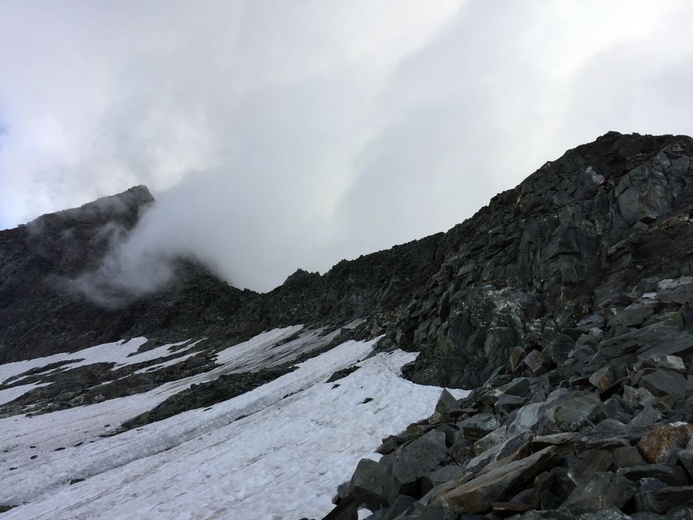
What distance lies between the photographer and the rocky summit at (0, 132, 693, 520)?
6.15 meters

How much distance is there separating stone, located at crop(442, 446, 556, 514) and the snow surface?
495cm

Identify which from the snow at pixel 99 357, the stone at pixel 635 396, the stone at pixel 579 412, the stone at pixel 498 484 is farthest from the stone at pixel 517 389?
the snow at pixel 99 357

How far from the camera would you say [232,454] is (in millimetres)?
17469

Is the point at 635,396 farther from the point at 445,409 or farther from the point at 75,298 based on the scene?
the point at 75,298

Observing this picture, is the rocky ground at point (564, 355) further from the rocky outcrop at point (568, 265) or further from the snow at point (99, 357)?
the snow at point (99, 357)

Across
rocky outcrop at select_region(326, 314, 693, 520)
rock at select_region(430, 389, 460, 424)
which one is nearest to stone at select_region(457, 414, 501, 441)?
rocky outcrop at select_region(326, 314, 693, 520)

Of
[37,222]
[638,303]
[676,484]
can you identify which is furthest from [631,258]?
[37,222]

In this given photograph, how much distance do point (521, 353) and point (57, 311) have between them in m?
129

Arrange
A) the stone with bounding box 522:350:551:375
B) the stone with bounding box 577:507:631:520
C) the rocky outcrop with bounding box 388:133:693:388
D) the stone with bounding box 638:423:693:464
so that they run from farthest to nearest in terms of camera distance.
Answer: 1. the rocky outcrop with bounding box 388:133:693:388
2. the stone with bounding box 522:350:551:375
3. the stone with bounding box 638:423:693:464
4. the stone with bounding box 577:507:631:520

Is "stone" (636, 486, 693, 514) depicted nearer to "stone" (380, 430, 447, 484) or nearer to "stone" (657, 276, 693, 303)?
"stone" (380, 430, 447, 484)

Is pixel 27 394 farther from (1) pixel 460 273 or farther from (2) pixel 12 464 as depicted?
(1) pixel 460 273

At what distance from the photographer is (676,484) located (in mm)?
5176

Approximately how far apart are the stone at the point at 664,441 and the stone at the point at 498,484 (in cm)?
139

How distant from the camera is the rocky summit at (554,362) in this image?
615 cm
